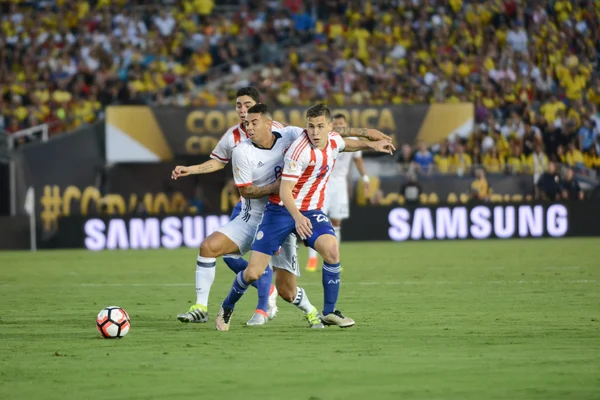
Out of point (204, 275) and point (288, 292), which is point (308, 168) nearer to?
point (288, 292)

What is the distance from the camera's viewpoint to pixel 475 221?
82.7 ft

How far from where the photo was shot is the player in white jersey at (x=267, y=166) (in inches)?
388

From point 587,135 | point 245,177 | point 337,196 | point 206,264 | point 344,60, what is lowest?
point 206,264

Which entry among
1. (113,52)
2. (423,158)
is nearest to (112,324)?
(423,158)

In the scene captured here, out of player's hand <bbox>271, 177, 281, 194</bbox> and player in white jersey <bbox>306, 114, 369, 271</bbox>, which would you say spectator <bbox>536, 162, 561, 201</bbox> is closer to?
player in white jersey <bbox>306, 114, 369, 271</bbox>

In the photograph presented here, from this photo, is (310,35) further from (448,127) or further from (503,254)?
(503,254)

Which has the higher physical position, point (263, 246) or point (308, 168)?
point (308, 168)

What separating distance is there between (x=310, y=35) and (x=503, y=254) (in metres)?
12.6

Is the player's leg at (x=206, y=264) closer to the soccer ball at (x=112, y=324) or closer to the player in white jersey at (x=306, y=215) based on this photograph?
the player in white jersey at (x=306, y=215)

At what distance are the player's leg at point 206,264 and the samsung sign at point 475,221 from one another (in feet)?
49.4

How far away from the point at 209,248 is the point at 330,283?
1197 millimetres

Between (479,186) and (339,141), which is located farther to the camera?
(479,186)

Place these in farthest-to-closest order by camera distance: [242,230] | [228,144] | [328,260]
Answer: [228,144]
[242,230]
[328,260]

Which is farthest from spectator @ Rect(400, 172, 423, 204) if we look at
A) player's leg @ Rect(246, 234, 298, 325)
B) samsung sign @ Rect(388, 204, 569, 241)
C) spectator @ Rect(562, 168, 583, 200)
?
player's leg @ Rect(246, 234, 298, 325)
